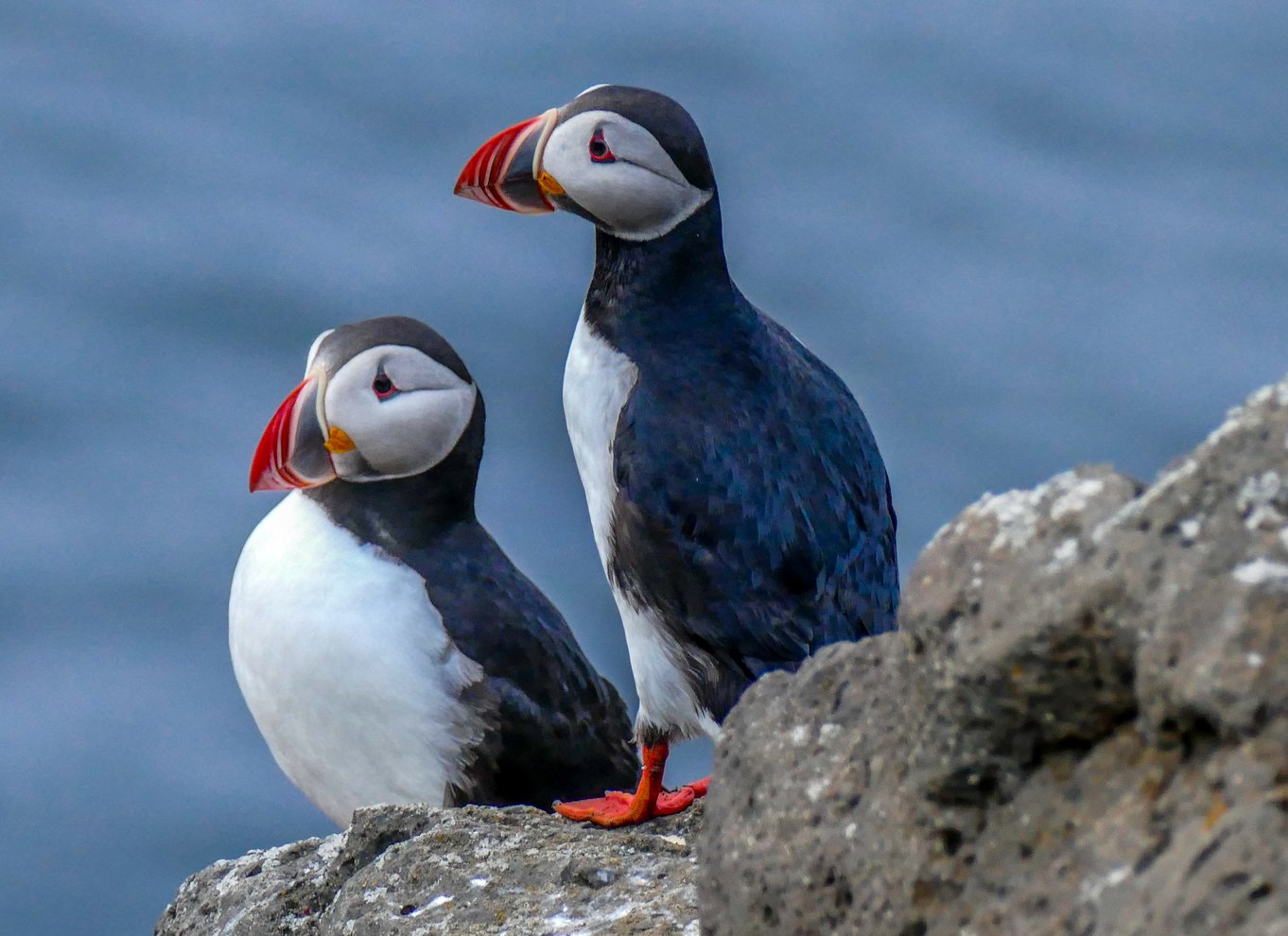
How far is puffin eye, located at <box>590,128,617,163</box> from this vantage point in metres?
4.12

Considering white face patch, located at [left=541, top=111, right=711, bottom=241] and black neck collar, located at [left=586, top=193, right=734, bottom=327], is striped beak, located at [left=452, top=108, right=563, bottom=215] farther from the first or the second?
black neck collar, located at [left=586, top=193, right=734, bottom=327]

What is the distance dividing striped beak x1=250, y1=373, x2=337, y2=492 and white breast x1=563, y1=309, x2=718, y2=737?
570 mm

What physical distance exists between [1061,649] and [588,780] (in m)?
2.82

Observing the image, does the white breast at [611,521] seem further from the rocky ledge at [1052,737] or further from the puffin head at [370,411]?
the rocky ledge at [1052,737]

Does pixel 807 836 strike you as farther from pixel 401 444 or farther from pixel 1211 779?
pixel 401 444

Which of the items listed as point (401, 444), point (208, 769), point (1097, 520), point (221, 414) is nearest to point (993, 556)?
point (1097, 520)

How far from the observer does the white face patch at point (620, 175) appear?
4.11m

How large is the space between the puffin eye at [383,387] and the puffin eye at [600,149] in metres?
0.66

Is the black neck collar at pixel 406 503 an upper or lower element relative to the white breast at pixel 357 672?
upper

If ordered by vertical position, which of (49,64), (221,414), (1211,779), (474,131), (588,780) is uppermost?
(49,64)

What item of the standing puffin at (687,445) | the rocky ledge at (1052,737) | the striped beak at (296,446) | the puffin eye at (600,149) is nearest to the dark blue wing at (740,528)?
Result: the standing puffin at (687,445)

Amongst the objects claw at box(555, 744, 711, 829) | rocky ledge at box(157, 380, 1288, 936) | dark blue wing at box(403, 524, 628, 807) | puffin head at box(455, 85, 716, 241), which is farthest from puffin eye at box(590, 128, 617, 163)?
rocky ledge at box(157, 380, 1288, 936)

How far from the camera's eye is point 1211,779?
5.00 ft

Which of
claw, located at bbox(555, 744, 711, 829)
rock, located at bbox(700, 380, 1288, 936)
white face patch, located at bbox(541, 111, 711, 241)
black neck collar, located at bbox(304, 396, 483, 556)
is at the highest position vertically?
white face patch, located at bbox(541, 111, 711, 241)
